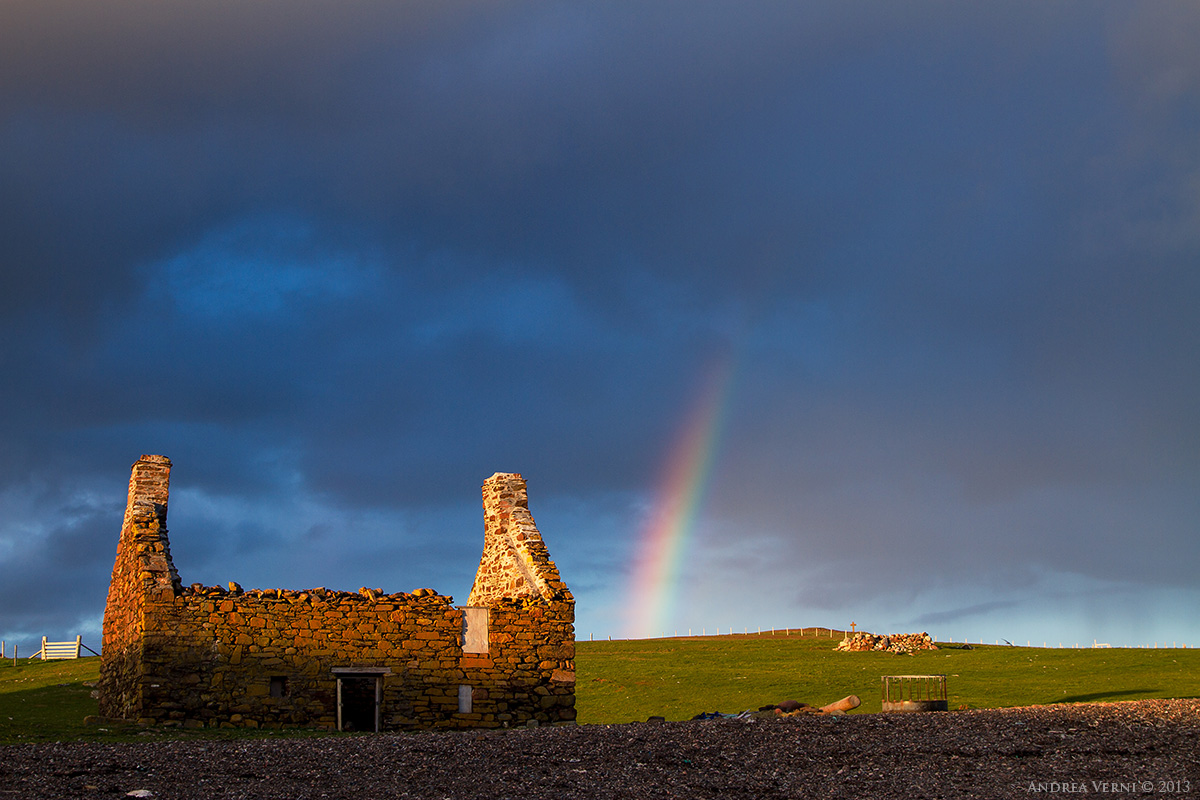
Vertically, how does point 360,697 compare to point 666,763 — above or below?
above

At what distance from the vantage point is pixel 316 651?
2900 centimetres

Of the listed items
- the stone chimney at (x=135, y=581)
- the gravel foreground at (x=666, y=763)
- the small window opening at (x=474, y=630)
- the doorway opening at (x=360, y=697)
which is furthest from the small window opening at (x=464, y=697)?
the stone chimney at (x=135, y=581)

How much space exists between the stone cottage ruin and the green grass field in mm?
1943

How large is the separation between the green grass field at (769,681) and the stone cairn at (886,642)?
504cm

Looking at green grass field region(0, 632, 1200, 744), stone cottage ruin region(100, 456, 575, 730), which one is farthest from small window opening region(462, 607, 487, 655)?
green grass field region(0, 632, 1200, 744)

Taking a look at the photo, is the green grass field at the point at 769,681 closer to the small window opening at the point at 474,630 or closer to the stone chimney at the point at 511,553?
the small window opening at the point at 474,630

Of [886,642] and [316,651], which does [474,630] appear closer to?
[316,651]

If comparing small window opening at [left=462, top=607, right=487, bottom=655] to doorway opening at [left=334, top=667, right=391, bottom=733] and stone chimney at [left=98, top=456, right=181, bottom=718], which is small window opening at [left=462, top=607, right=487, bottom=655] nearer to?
doorway opening at [left=334, top=667, right=391, bottom=733]

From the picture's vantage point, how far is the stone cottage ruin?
1102 inches

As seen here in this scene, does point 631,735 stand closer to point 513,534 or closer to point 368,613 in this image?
point 368,613

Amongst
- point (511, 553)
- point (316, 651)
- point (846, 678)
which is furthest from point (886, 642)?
point (316, 651)

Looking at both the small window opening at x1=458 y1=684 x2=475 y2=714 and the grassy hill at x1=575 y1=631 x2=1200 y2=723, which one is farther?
the grassy hill at x1=575 y1=631 x2=1200 y2=723

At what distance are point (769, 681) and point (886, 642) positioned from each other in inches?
1124

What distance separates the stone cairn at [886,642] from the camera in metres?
73.9
